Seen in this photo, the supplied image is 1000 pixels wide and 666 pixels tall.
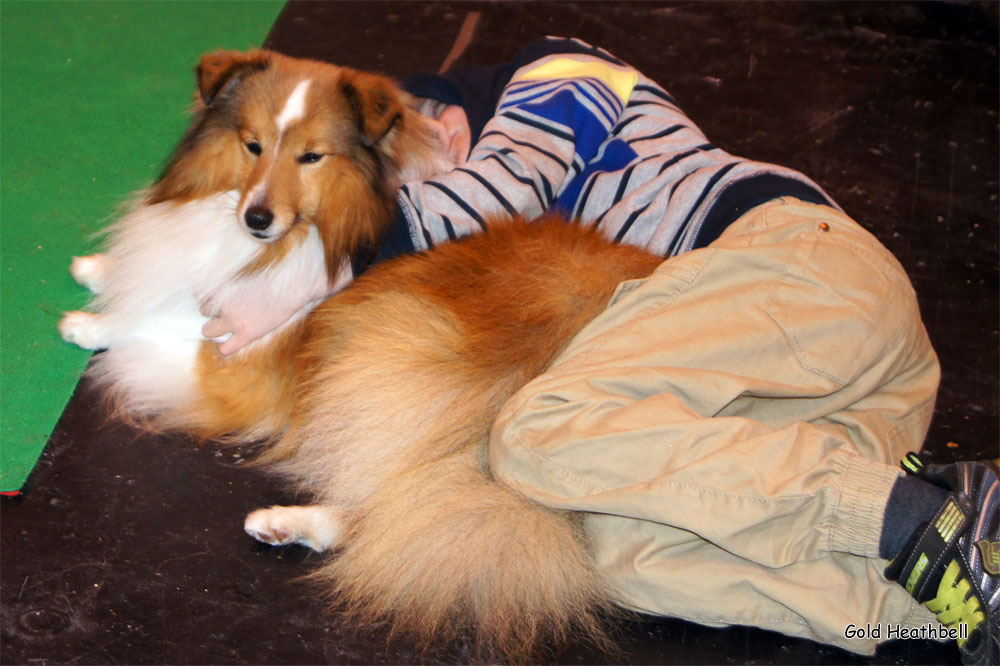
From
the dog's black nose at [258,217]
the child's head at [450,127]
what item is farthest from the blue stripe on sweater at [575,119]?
the dog's black nose at [258,217]

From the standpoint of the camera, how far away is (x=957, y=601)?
1.96 m

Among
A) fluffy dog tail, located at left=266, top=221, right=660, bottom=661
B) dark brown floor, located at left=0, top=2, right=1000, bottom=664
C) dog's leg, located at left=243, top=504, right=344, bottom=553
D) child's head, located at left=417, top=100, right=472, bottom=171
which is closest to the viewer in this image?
fluffy dog tail, located at left=266, top=221, right=660, bottom=661

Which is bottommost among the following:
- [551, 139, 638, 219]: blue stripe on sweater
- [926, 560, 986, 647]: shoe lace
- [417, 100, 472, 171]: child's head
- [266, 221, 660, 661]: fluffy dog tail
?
[926, 560, 986, 647]: shoe lace

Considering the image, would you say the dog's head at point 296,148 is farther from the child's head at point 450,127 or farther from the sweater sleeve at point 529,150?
the child's head at point 450,127

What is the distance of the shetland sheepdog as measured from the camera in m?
2.06

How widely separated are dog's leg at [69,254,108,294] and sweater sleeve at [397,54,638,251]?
1055 mm

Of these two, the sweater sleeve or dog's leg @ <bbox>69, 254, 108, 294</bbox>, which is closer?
the sweater sleeve

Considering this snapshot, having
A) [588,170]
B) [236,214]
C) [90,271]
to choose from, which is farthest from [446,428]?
[90,271]

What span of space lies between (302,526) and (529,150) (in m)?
1.21

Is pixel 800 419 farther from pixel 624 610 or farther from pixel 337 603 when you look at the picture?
pixel 337 603

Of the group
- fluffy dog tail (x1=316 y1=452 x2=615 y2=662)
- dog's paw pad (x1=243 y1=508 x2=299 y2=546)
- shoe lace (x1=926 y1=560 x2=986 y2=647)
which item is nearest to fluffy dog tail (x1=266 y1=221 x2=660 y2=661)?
fluffy dog tail (x1=316 y1=452 x2=615 y2=662)

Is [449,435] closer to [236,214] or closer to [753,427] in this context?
[753,427]

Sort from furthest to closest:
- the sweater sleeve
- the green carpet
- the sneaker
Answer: the green carpet, the sweater sleeve, the sneaker

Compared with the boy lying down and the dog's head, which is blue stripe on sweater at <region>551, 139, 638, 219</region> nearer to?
the boy lying down
